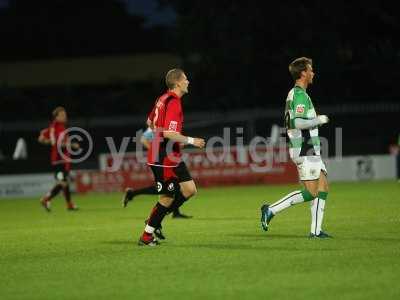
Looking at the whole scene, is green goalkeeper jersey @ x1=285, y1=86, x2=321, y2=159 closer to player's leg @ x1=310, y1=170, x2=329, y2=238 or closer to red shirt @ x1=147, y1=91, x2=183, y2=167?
player's leg @ x1=310, y1=170, x2=329, y2=238

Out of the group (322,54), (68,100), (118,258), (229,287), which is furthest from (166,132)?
A: (68,100)

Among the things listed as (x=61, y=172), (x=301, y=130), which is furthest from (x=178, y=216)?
(x=301, y=130)

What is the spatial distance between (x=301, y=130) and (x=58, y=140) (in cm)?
964

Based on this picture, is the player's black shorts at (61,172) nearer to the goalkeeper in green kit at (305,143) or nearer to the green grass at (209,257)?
the green grass at (209,257)

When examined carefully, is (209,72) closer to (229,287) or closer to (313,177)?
(313,177)

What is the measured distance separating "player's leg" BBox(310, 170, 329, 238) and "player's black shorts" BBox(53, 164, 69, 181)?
9750mm

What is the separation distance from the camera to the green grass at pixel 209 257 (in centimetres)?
886

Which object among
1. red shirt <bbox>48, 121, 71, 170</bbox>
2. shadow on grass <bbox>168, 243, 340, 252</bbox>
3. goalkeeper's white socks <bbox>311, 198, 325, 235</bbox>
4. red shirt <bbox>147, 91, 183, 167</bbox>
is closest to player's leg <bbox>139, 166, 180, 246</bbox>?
red shirt <bbox>147, 91, 183, 167</bbox>

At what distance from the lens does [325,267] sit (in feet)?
32.7

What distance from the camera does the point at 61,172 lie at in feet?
→ 70.8

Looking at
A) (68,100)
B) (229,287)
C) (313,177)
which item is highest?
(68,100)

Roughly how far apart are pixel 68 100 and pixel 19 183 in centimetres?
1600

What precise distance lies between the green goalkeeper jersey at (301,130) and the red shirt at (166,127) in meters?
1.41

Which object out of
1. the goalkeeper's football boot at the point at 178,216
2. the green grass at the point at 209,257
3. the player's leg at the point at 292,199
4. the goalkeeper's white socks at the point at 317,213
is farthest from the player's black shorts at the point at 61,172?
the goalkeeper's white socks at the point at 317,213
